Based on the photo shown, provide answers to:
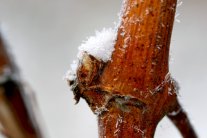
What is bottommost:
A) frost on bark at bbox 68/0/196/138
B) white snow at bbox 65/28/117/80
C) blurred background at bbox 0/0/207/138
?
frost on bark at bbox 68/0/196/138

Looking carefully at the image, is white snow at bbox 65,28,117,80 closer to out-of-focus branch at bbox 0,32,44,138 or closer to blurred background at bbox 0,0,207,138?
out-of-focus branch at bbox 0,32,44,138

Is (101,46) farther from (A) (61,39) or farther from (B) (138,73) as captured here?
(A) (61,39)

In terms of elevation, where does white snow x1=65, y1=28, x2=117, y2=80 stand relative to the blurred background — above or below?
below

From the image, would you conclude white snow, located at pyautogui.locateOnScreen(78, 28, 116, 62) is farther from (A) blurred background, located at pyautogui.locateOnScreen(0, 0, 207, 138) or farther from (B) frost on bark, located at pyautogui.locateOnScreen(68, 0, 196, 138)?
(A) blurred background, located at pyautogui.locateOnScreen(0, 0, 207, 138)

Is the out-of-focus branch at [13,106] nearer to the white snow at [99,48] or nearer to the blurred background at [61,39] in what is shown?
the white snow at [99,48]

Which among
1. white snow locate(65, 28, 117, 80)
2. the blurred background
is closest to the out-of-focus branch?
white snow locate(65, 28, 117, 80)

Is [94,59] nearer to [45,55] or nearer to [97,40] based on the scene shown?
[97,40]

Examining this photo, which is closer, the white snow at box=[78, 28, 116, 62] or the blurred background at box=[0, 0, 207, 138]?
the white snow at box=[78, 28, 116, 62]
